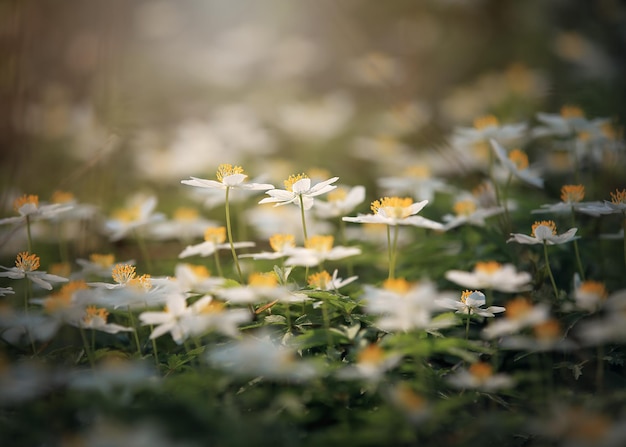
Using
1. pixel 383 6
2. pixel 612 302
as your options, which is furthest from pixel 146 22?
pixel 612 302

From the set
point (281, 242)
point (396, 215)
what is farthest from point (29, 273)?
point (396, 215)

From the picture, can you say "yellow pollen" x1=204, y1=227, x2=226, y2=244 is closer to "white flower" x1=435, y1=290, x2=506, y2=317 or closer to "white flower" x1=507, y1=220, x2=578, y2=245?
"white flower" x1=435, y1=290, x2=506, y2=317

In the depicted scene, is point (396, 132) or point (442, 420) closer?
point (442, 420)

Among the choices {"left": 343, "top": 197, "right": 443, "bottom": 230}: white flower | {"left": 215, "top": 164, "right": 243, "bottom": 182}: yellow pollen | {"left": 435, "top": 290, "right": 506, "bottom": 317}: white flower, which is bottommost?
{"left": 435, "top": 290, "right": 506, "bottom": 317}: white flower

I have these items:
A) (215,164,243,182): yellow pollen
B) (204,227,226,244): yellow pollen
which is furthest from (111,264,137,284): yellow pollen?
(215,164,243,182): yellow pollen

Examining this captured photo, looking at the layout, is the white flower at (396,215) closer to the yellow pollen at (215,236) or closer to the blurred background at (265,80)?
the yellow pollen at (215,236)

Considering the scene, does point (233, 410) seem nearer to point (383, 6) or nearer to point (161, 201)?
point (161, 201)
